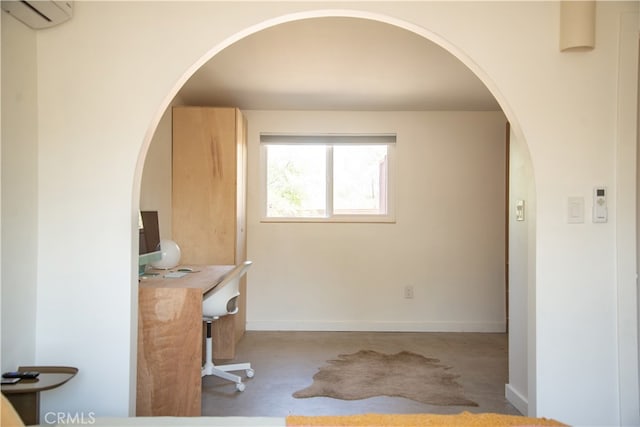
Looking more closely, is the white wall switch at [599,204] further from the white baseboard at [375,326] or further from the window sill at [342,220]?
the white baseboard at [375,326]

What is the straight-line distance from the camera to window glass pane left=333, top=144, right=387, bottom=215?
17.6ft

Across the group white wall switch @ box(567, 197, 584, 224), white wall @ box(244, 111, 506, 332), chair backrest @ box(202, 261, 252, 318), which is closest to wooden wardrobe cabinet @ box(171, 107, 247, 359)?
white wall @ box(244, 111, 506, 332)

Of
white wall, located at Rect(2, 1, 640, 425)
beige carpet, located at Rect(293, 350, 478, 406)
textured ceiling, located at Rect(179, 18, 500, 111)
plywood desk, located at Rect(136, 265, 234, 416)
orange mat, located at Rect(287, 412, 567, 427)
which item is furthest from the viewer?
beige carpet, located at Rect(293, 350, 478, 406)

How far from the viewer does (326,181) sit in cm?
536

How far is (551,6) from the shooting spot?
85.0 inches

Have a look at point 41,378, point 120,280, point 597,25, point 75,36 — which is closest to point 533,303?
point 597,25

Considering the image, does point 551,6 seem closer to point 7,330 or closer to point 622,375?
point 622,375

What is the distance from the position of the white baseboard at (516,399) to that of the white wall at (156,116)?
3.07 feet

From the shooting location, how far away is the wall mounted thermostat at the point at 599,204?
216 centimetres

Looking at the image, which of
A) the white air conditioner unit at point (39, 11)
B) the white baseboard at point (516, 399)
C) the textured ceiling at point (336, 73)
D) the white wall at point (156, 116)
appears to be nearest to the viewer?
the white air conditioner unit at point (39, 11)

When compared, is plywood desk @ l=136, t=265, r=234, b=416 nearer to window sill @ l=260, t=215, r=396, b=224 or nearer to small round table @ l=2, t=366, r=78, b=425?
small round table @ l=2, t=366, r=78, b=425

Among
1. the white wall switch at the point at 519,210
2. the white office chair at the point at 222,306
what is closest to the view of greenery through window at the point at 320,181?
the white office chair at the point at 222,306

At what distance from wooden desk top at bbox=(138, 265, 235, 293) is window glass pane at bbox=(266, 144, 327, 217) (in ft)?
5.46

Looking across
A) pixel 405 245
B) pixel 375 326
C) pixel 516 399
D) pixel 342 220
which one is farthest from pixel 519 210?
pixel 375 326
